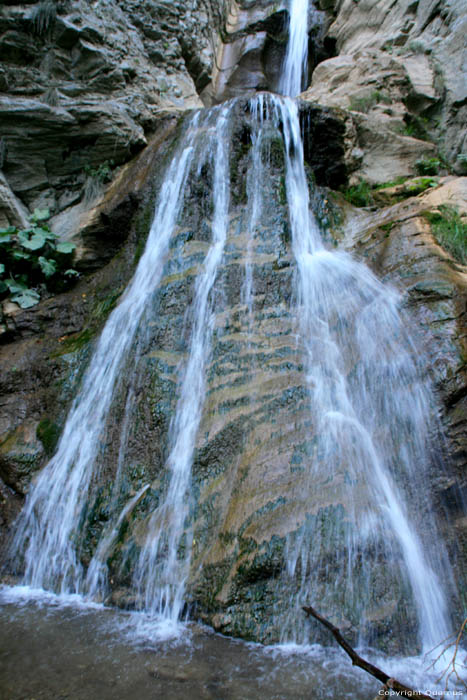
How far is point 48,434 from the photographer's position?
4.18m

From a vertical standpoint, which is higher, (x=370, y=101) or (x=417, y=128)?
(x=370, y=101)

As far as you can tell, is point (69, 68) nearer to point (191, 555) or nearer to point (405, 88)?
point (405, 88)

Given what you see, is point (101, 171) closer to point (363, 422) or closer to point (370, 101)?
point (370, 101)

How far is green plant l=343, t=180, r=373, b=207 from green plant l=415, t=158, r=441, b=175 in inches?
34.5

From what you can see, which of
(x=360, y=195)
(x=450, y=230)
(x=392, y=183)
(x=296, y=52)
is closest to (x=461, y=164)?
(x=392, y=183)

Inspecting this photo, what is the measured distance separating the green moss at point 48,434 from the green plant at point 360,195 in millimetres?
5454

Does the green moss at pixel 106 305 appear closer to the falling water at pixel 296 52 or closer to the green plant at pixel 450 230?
the green plant at pixel 450 230

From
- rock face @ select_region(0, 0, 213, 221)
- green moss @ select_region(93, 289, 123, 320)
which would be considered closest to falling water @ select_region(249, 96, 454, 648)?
green moss @ select_region(93, 289, 123, 320)

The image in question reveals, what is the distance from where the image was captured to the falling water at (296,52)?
1181 centimetres

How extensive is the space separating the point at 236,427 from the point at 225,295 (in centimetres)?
157

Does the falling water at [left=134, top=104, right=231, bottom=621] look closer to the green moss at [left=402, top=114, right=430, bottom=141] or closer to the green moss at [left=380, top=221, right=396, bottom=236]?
the green moss at [left=380, top=221, right=396, bottom=236]

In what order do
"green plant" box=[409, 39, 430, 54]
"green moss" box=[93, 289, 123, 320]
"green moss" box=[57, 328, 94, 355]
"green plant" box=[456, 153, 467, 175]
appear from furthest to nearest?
"green plant" box=[409, 39, 430, 54]
"green plant" box=[456, 153, 467, 175]
"green moss" box=[93, 289, 123, 320]
"green moss" box=[57, 328, 94, 355]

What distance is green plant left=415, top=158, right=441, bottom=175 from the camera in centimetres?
658

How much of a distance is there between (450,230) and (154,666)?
449 centimetres
